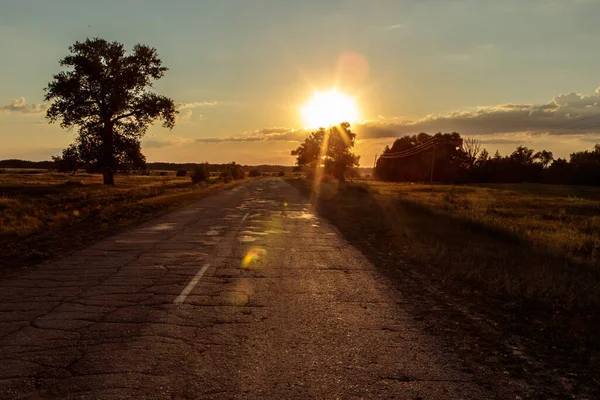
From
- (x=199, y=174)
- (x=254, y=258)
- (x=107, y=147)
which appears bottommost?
(x=254, y=258)

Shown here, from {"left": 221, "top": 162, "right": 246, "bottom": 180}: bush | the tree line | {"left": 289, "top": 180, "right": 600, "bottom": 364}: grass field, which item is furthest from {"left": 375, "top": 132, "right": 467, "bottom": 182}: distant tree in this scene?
{"left": 289, "top": 180, "right": 600, "bottom": 364}: grass field

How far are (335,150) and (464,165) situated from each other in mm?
32084

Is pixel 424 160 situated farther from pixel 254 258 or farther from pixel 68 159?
pixel 254 258

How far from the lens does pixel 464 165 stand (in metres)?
101

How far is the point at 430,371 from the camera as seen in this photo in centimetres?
438

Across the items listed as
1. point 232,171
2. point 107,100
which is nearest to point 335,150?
point 232,171

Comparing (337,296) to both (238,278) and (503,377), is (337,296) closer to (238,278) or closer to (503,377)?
(238,278)

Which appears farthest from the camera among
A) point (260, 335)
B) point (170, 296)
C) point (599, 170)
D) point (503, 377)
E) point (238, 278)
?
point (599, 170)

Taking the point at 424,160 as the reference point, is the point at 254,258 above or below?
below

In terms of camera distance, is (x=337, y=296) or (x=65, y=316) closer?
(x=65, y=316)

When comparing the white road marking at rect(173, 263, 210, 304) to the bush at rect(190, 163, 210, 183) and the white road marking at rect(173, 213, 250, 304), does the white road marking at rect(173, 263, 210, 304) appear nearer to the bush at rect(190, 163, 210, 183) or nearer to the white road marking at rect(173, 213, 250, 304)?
the white road marking at rect(173, 213, 250, 304)

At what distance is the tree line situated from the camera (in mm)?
84719

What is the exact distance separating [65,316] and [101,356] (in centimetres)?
165

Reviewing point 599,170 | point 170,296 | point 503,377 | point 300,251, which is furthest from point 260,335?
point 599,170
